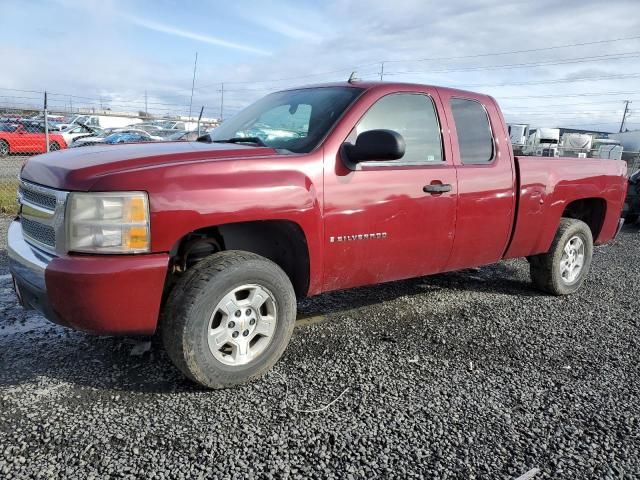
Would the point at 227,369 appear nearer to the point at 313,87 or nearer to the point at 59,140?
the point at 313,87

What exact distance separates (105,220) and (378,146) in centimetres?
162

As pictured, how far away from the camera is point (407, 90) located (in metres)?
3.89

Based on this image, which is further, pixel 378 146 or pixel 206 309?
pixel 378 146

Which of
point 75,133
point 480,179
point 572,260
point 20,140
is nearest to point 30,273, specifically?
point 480,179

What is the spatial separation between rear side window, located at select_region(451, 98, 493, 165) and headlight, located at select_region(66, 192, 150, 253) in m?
2.54

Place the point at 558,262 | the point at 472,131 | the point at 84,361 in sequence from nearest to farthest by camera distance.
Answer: the point at 84,361 < the point at 472,131 < the point at 558,262

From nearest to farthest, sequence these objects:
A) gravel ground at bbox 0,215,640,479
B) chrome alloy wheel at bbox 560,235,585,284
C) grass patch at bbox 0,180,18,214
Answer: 1. gravel ground at bbox 0,215,640,479
2. chrome alloy wheel at bbox 560,235,585,284
3. grass patch at bbox 0,180,18,214

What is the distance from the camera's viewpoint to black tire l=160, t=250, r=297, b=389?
2830mm

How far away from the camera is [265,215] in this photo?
9.89 feet

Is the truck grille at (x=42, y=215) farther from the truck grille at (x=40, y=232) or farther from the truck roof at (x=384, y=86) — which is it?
the truck roof at (x=384, y=86)

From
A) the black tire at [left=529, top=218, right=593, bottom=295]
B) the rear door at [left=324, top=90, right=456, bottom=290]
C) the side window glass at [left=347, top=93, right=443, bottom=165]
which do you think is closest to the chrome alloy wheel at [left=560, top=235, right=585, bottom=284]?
the black tire at [left=529, top=218, right=593, bottom=295]

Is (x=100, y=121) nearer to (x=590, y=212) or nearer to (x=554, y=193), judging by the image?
(x=590, y=212)

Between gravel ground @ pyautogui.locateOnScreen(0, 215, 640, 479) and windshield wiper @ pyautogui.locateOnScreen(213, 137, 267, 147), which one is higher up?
windshield wiper @ pyautogui.locateOnScreen(213, 137, 267, 147)

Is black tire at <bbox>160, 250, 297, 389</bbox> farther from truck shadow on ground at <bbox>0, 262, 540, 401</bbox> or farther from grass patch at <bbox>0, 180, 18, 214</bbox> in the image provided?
grass patch at <bbox>0, 180, 18, 214</bbox>
